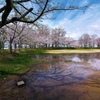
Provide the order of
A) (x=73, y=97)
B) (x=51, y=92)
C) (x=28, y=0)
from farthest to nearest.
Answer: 1. (x=28, y=0)
2. (x=51, y=92)
3. (x=73, y=97)

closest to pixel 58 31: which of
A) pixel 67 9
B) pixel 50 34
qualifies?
pixel 50 34

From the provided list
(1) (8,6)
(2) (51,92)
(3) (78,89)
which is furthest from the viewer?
(3) (78,89)

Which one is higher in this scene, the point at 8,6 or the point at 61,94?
the point at 8,6

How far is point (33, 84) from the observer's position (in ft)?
27.6

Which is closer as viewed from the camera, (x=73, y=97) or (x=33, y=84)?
(x=73, y=97)

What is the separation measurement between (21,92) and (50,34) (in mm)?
77308

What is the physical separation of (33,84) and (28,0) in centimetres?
490

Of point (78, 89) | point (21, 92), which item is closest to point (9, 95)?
point (21, 92)

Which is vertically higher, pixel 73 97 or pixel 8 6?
pixel 8 6

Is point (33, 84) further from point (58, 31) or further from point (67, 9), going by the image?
point (58, 31)

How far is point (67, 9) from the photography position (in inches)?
334

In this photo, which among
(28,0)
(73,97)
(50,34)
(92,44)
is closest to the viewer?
(73,97)

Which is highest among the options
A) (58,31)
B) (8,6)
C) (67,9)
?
(58,31)

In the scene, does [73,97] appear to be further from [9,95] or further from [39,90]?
[9,95]
